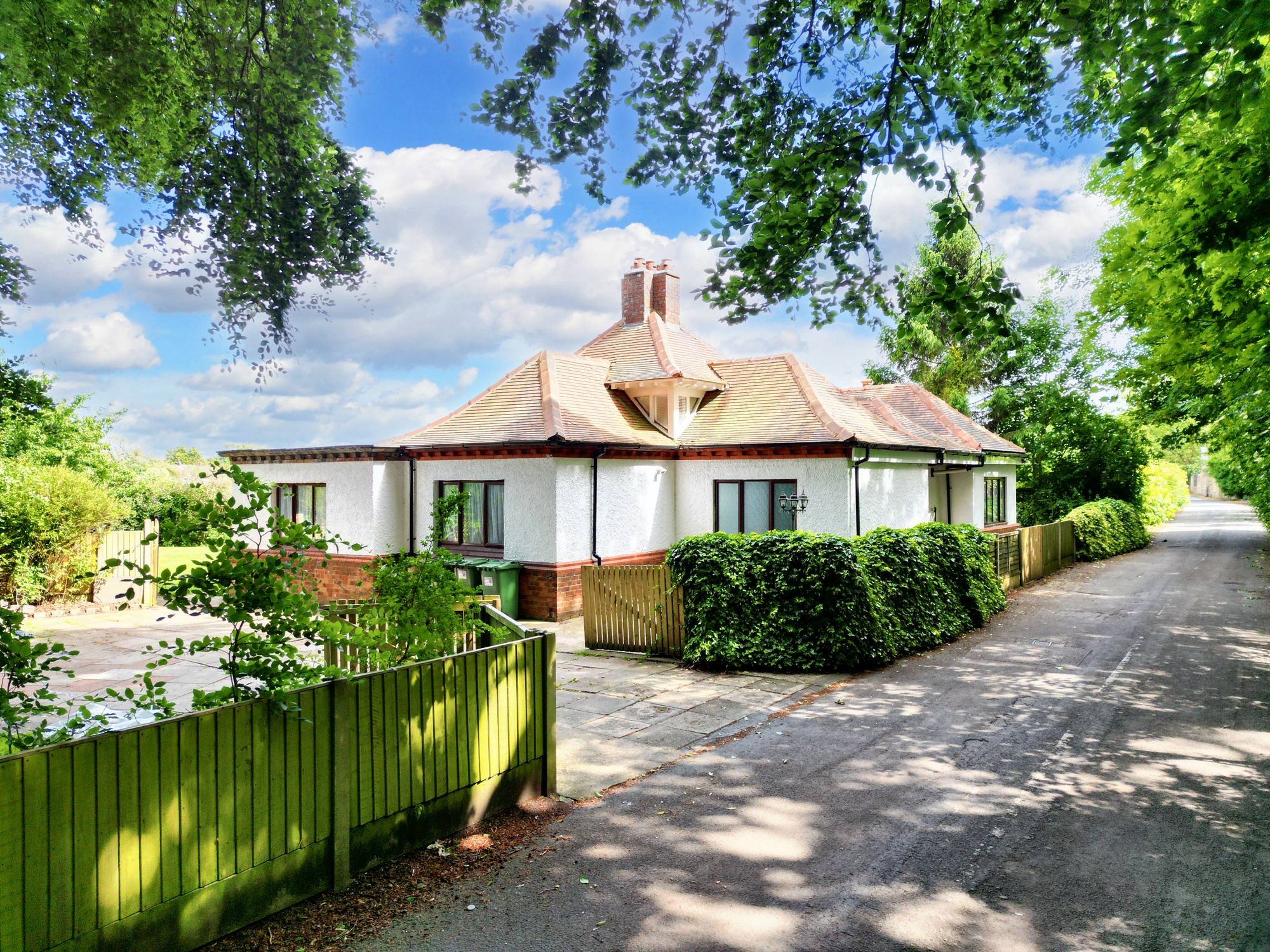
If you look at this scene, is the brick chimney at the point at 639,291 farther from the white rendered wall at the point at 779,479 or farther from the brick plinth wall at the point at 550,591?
the brick plinth wall at the point at 550,591

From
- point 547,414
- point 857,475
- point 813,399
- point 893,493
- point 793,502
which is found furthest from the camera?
point 893,493

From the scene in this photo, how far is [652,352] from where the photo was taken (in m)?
20.0

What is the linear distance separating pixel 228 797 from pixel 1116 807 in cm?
627

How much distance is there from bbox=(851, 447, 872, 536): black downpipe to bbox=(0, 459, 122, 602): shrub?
51.4ft

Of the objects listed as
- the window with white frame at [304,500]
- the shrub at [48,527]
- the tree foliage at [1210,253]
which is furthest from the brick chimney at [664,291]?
the shrub at [48,527]

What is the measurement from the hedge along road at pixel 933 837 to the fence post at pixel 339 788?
0.59 metres

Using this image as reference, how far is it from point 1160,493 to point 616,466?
36149 millimetres

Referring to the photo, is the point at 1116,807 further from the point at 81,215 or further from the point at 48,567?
the point at 48,567

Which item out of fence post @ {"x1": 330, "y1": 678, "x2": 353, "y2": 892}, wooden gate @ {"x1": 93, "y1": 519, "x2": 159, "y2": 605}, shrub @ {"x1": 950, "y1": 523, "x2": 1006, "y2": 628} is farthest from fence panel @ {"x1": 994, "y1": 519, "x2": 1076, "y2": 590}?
wooden gate @ {"x1": 93, "y1": 519, "x2": 159, "y2": 605}

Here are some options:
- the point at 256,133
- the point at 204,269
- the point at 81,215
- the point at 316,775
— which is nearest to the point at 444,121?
the point at 256,133

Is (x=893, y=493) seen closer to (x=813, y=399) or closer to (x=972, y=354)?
(x=813, y=399)

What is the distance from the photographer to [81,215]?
21.2ft

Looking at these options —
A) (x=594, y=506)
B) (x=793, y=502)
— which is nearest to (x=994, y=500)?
(x=793, y=502)

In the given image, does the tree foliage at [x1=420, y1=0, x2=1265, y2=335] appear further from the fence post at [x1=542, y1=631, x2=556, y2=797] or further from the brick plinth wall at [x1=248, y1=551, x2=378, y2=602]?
the brick plinth wall at [x1=248, y1=551, x2=378, y2=602]
